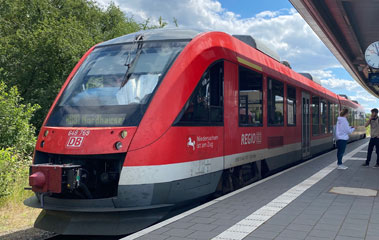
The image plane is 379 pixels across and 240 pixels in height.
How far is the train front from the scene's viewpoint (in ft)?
17.4

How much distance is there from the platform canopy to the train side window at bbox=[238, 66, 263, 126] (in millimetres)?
6550

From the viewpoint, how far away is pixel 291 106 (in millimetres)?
11422

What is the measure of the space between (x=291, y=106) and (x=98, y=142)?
23.9 feet

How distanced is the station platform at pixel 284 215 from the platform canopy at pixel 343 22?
8.41 metres

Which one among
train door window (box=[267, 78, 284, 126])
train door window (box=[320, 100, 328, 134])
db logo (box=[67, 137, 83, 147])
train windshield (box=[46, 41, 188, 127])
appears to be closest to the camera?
db logo (box=[67, 137, 83, 147])

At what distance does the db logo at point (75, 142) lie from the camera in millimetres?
5548

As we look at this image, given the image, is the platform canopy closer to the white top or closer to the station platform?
the white top

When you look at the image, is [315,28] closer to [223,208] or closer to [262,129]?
[262,129]

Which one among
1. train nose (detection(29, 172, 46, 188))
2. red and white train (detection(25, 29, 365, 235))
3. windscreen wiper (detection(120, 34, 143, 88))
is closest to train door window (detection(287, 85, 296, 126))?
red and white train (detection(25, 29, 365, 235))

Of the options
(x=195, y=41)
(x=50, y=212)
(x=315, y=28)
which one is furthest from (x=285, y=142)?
(x=315, y=28)

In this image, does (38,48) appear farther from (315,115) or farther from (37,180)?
(37,180)

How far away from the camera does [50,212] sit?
561cm

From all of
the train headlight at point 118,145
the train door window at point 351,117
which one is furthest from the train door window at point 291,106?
the train door window at point 351,117

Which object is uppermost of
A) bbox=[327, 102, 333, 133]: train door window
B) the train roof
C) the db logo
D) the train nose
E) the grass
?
the train roof
